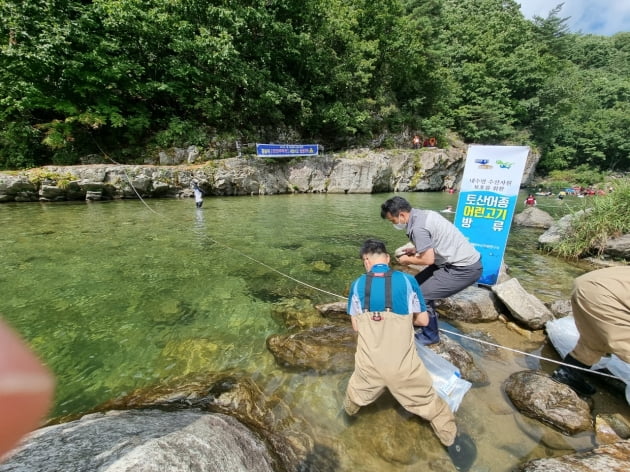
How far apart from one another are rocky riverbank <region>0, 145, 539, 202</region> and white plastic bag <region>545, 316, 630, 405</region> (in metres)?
17.8

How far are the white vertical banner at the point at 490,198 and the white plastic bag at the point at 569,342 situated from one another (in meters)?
1.60

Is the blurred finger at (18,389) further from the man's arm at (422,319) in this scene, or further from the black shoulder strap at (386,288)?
the man's arm at (422,319)

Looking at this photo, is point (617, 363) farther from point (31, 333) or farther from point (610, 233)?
point (31, 333)

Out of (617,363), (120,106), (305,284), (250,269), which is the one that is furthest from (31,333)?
(120,106)

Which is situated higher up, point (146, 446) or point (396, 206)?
point (396, 206)

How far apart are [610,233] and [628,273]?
6.92m

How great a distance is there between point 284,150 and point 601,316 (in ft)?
69.0

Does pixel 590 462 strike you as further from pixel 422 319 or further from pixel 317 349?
pixel 317 349

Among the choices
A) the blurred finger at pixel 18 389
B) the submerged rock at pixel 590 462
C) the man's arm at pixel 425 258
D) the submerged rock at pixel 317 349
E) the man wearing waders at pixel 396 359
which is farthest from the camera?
the submerged rock at pixel 317 349

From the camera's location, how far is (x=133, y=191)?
1606 centimetres

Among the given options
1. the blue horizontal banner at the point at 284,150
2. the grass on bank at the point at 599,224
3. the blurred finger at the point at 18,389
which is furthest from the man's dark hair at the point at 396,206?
the blue horizontal banner at the point at 284,150

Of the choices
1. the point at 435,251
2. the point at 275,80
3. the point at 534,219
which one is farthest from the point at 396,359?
the point at 275,80

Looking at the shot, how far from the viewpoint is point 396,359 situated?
266cm

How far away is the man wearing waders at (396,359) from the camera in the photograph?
2.66m
